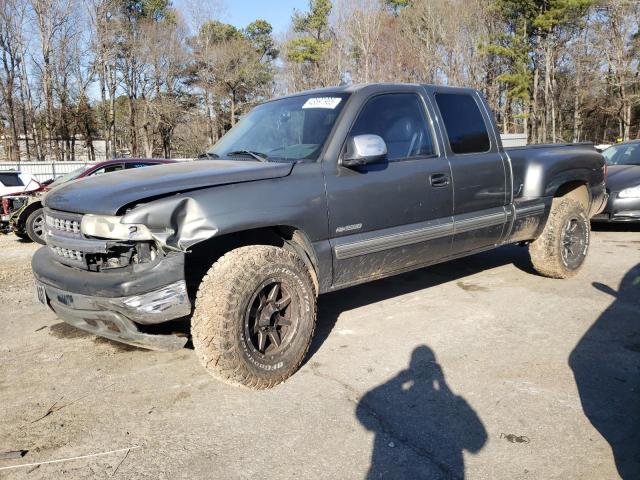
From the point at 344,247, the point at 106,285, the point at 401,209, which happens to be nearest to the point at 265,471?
the point at 106,285

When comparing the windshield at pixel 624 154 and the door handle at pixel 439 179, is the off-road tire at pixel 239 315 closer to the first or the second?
the door handle at pixel 439 179

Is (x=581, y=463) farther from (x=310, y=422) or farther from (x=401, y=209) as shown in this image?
(x=401, y=209)

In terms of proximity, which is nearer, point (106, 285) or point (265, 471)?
point (265, 471)

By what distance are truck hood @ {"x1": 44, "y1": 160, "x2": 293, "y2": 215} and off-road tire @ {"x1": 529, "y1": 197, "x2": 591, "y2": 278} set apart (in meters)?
3.17

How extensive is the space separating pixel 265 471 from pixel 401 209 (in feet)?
7.05

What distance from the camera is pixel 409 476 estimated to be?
2330 mm

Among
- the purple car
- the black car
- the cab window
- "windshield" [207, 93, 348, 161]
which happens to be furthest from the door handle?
the purple car

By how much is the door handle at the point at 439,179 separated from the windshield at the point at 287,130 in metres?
0.93

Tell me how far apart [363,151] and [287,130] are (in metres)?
0.80

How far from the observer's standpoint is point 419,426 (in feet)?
8.96

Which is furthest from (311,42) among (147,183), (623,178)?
(147,183)

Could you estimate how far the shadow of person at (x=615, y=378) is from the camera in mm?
2549

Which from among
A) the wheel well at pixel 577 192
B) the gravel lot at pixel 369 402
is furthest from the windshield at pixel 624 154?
the gravel lot at pixel 369 402

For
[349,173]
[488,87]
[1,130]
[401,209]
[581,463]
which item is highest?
[488,87]
